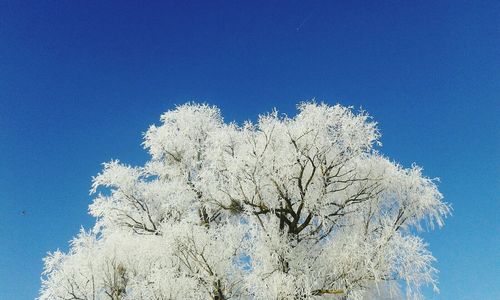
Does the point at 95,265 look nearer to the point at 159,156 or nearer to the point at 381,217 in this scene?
the point at 159,156

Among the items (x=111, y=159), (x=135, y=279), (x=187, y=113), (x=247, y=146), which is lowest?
(x=135, y=279)

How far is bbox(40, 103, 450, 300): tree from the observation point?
43.9 feet

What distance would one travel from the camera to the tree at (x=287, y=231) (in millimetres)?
13375

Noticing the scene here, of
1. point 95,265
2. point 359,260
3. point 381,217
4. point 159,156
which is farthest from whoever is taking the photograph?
point 159,156

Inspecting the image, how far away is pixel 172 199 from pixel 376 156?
24.5 feet

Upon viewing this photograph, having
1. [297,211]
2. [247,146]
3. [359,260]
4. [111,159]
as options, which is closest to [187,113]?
[111,159]

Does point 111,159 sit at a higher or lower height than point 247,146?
higher

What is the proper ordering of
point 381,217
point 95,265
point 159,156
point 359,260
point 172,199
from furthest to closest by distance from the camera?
point 159,156, point 172,199, point 95,265, point 381,217, point 359,260

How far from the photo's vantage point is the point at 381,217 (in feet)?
49.5

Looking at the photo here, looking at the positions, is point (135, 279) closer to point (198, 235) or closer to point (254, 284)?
point (198, 235)

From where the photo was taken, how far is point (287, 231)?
555 inches

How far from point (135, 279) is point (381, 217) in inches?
308

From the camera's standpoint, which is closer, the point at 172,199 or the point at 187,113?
the point at 172,199

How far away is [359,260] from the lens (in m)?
13.3
